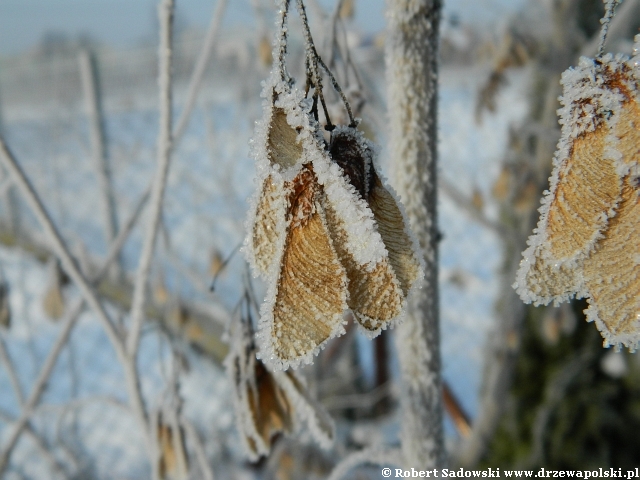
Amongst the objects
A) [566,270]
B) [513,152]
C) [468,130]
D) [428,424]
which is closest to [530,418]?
[513,152]

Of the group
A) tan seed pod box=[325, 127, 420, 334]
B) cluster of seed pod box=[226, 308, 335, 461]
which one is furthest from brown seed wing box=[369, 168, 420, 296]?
cluster of seed pod box=[226, 308, 335, 461]

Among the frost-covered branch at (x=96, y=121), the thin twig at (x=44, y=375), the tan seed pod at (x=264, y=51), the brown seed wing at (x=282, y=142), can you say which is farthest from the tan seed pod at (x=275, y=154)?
the frost-covered branch at (x=96, y=121)

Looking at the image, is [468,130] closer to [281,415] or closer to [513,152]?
[513,152]

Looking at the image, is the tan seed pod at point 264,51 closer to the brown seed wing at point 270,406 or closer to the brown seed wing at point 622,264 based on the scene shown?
the brown seed wing at point 270,406

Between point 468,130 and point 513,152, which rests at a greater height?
point 468,130

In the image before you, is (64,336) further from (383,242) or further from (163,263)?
(163,263)

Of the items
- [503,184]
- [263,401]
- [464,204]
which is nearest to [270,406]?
[263,401]
